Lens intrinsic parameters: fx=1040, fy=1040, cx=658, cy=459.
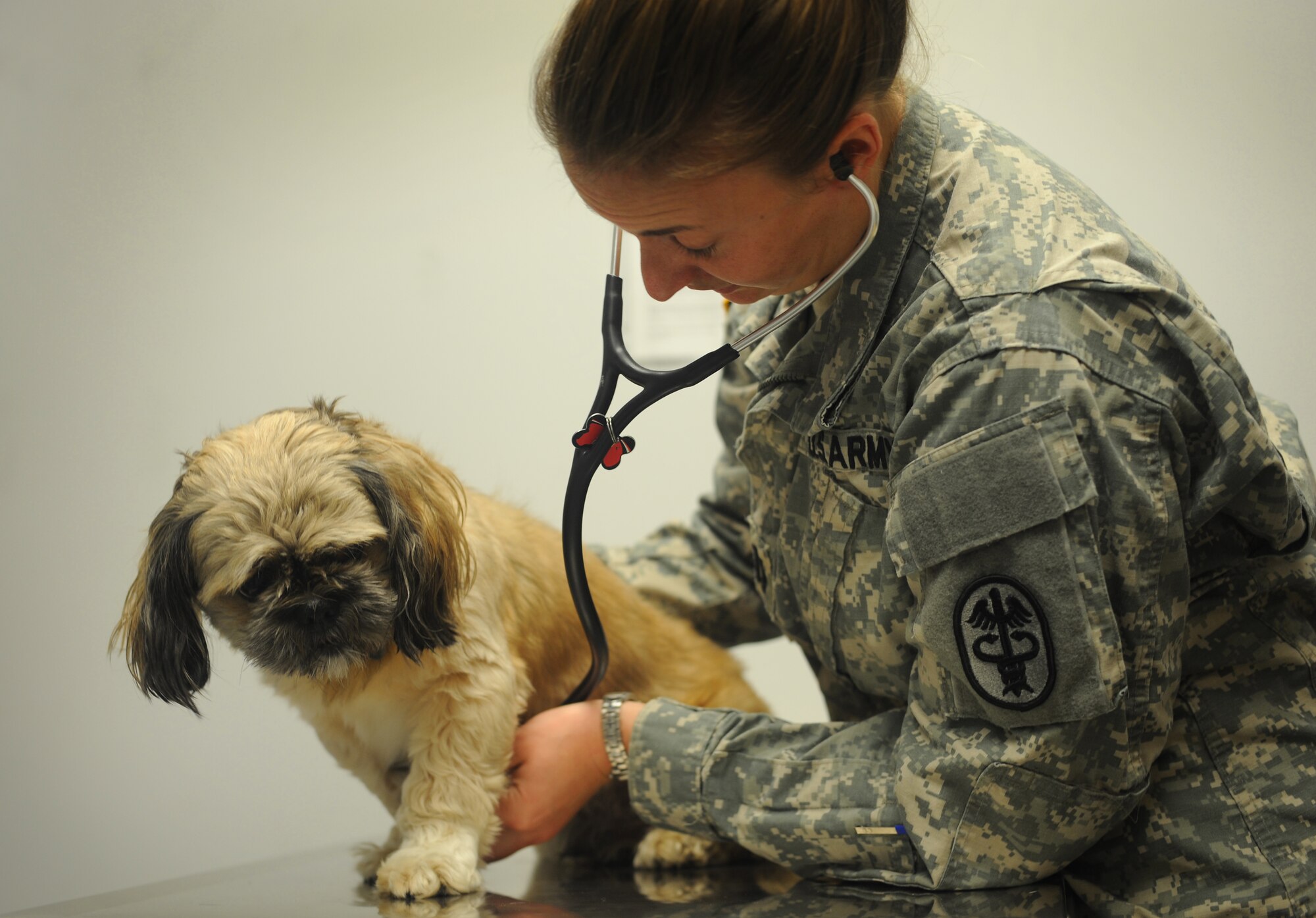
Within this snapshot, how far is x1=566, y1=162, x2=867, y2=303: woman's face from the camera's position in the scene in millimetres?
1011

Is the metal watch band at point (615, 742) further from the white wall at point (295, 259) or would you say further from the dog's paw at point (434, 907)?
the white wall at point (295, 259)

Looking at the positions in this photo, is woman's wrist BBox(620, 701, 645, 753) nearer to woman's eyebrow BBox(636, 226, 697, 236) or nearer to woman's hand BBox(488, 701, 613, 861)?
woman's hand BBox(488, 701, 613, 861)

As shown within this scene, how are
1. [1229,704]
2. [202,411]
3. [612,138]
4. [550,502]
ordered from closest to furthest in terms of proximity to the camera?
[612,138] → [1229,704] → [202,411] → [550,502]

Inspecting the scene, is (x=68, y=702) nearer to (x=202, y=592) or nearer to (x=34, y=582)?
(x=34, y=582)

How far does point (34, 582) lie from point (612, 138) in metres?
1.49

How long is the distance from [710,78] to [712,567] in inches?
40.4

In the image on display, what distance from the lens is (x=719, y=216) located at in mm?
1029

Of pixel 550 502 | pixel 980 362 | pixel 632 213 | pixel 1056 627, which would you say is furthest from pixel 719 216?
pixel 550 502

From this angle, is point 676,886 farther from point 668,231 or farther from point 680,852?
point 668,231

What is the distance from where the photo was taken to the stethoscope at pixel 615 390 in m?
1.09

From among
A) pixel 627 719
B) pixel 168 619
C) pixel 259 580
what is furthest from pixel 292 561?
pixel 627 719

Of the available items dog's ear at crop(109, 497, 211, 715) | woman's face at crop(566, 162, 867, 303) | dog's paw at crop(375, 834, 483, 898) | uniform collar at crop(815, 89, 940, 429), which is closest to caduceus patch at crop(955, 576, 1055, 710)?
uniform collar at crop(815, 89, 940, 429)

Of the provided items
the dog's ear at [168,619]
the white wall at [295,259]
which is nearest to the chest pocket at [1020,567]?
the dog's ear at [168,619]

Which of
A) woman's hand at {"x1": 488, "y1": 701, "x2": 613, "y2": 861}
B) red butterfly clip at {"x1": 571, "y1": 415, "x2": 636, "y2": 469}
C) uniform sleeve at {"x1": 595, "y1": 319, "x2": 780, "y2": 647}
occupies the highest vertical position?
red butterfly clip at {"x1": 571, "y1": 415, "x2": 636, "y2": 469}
